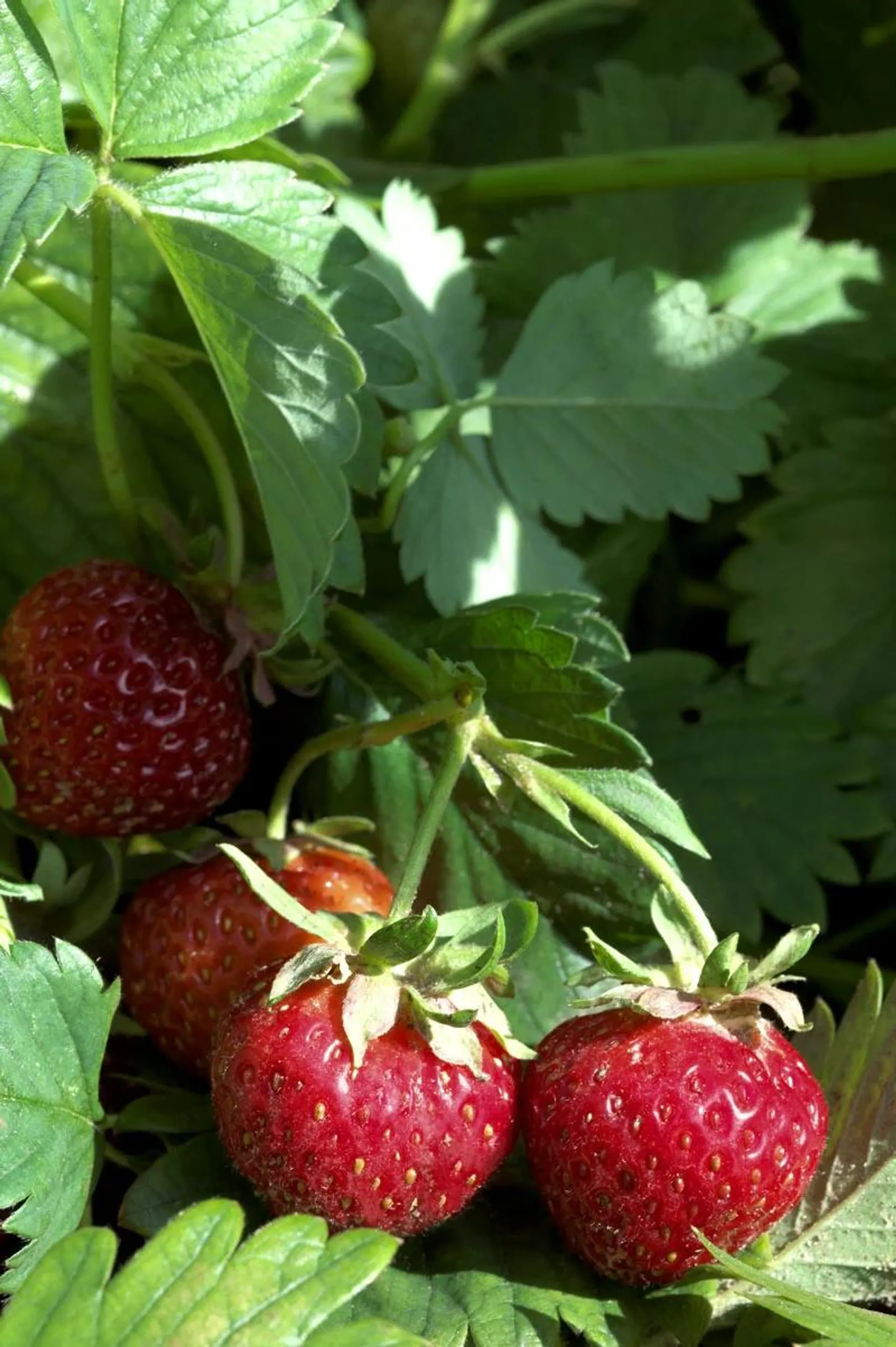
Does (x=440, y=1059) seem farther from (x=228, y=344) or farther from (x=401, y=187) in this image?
(x=401, y=187)

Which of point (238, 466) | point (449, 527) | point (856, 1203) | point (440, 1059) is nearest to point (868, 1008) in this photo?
point (856, 1203)

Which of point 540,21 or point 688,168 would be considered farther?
point 540,21

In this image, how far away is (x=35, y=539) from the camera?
0.97m

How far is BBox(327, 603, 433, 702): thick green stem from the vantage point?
34.5 inches

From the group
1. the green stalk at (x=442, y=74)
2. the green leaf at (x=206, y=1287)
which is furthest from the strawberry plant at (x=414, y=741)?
the green stalk at (x=442, y=74)

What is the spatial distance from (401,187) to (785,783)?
0.48m

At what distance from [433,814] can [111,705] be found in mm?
196

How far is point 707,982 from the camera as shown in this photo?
2.49ft

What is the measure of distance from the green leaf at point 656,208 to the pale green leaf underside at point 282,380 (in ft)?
1.60

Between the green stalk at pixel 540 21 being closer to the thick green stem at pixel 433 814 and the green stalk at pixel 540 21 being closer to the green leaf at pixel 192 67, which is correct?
the green leaf at pixel 192 67

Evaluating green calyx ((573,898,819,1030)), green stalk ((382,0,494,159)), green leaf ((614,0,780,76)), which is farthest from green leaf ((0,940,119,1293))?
green leaf ((614,0,780,76))

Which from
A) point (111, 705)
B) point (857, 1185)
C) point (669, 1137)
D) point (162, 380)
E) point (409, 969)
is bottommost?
point (857, 1185)

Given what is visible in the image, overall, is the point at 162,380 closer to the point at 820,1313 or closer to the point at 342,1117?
the point at 342,1117

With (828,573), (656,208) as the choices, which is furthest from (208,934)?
(656,208)
